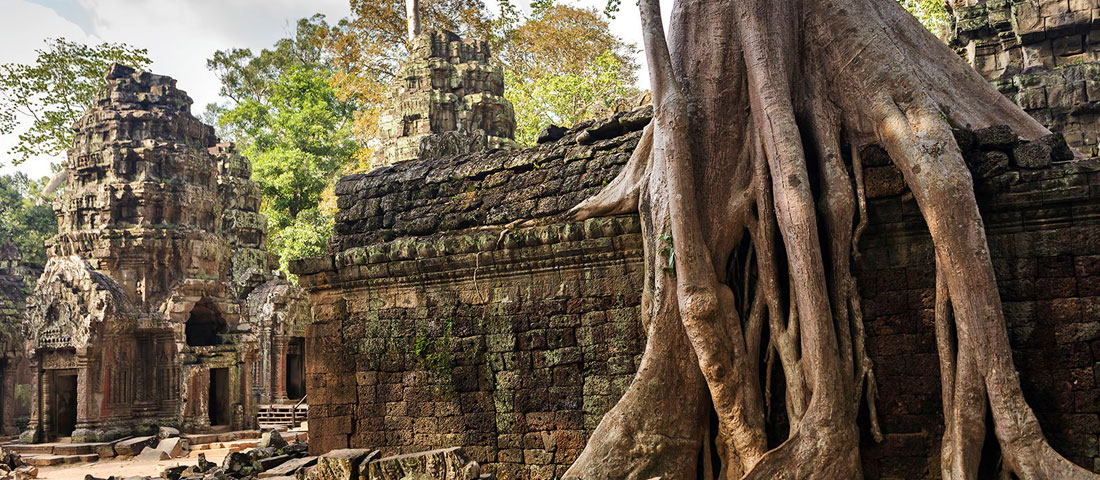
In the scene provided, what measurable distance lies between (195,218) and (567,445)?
12684 mm

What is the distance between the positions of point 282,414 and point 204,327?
236 centimetres

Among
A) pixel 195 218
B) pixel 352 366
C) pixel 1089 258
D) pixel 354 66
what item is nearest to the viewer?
pixel 1089 258

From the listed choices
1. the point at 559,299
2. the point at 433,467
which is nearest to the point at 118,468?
the point at 433,467

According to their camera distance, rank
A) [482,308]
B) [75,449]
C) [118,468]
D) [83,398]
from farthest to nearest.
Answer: [83,398] < [75,449] < [118,468] < [482,308]

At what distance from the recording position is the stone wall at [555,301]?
4477 millimetres

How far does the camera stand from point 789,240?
4.70 metres

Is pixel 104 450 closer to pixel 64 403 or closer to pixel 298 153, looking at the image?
pixel 64 403

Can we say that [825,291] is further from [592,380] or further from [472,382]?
[472,382]

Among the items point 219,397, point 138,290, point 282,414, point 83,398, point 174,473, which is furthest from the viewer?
point 282,414

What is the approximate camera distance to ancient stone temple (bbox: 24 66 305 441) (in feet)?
46.8

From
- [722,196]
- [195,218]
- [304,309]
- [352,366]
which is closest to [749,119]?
[722,196]

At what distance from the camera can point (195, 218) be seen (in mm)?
16328

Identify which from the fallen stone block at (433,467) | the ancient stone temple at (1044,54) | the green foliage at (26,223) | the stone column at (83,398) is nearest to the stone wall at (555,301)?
the fallen stone block at (433,467)

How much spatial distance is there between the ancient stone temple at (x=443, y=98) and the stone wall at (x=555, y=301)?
8.42m
